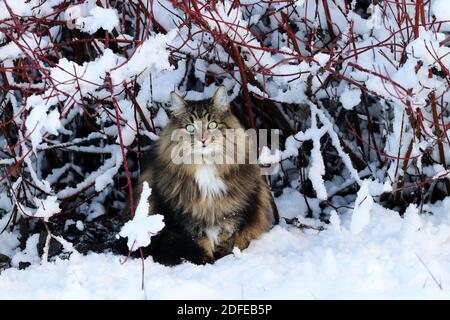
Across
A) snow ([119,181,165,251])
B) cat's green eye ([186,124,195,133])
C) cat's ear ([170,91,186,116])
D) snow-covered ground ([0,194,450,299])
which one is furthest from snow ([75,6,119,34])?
snow-covered ground ([0,194,450,299])

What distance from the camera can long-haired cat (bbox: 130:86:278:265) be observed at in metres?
4.02

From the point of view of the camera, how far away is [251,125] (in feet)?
15.0

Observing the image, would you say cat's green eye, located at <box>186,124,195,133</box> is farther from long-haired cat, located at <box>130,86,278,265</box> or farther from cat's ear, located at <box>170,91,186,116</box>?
cat's ear, located at <box>170,91,186,116</box>

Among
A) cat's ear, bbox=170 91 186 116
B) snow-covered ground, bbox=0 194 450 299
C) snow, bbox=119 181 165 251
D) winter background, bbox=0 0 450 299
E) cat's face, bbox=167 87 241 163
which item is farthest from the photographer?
cat's ear, bbox=170 91 186 116

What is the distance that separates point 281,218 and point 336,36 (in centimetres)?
137

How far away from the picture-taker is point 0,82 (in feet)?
15.9

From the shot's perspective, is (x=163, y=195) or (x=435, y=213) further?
(x=435, y=213)

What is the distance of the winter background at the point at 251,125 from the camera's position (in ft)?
11.7

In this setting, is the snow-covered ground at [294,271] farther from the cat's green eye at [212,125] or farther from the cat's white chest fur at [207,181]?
the cat's green eye at [212,125]

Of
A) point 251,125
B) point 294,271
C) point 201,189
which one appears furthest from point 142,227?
point 251,125

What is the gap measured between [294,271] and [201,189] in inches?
31.5
